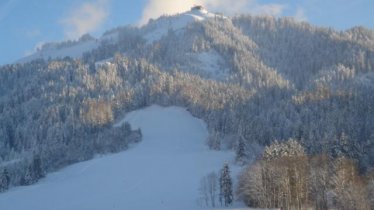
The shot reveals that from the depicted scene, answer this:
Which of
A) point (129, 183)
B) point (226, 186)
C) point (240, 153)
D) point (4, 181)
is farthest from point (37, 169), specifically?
point (226, 186)

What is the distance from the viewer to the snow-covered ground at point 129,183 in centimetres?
14262

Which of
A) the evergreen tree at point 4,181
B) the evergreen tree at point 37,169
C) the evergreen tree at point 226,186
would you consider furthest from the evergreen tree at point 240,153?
the evergreen tree at point 4,181

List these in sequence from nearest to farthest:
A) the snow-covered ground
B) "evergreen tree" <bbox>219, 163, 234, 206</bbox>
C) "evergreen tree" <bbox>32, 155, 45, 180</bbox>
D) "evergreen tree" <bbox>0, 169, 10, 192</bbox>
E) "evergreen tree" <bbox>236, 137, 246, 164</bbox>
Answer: "evergreen tree" <bbox>219, 163, 234, 206</bbox> < the snow-covered ground < "evergreen tree" <bbox>236, 137, 246, 164</bbox> < "evergreen tree" <bbox>0, 169, 10, 192</bbox> < "evergreen tree" <bbox>32, 155, 45, 180</bbox>

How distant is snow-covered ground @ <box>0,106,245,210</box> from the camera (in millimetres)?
142625

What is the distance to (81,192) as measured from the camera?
523 ft

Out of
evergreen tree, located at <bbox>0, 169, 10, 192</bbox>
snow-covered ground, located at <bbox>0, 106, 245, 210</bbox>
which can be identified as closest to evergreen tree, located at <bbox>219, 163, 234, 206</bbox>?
snow-covered ground, located at <bbox>0, 106, 245, 210</bbox>

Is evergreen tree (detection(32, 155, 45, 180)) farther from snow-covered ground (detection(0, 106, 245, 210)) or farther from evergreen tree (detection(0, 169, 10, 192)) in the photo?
evergreen tree (detection(0, 169, 10, 192))

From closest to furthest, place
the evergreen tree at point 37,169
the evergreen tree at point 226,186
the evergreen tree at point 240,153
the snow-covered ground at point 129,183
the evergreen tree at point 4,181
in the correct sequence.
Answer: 1. the evergreen tree at point 226,186
2. the snow-covered ground at point 129,183
3. the evergreen tree at point 240,153
4. the evergreen tree at point 4,181
5. the evergreen tree at point 37,169

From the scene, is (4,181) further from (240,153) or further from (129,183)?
(240,153)

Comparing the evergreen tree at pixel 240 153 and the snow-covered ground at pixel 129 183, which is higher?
the evergreen tree at pixel 240 153

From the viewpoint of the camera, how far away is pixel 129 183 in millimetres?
163250

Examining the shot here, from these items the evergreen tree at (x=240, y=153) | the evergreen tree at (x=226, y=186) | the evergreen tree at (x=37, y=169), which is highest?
the evergreen tree at (x=240, y=153)

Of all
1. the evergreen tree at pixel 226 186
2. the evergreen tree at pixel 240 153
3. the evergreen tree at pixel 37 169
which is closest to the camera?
the evergreen tree at pixel 226 186

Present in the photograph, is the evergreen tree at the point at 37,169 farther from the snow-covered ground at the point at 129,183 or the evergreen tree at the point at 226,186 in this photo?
the evergreen tree at the point at 226,186
